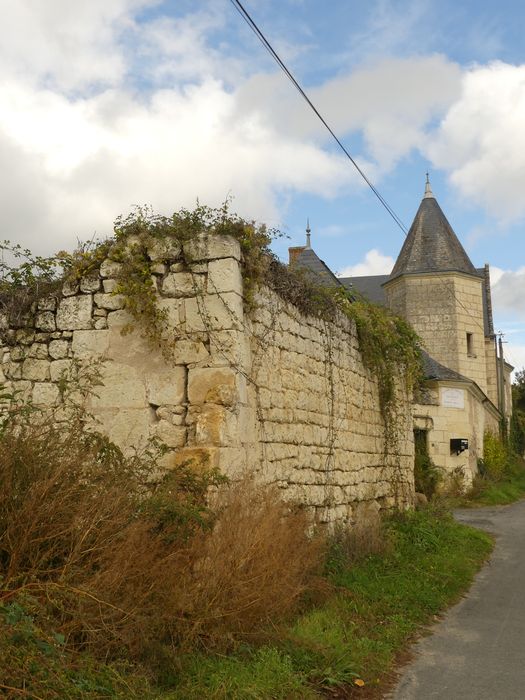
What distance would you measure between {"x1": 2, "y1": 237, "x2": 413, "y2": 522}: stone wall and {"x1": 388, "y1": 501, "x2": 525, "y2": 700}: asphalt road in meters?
1.85

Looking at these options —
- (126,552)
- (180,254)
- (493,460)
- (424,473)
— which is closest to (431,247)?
(493,460)

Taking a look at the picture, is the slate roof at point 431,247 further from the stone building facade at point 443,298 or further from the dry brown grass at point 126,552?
the dry brown grass at point 126,552

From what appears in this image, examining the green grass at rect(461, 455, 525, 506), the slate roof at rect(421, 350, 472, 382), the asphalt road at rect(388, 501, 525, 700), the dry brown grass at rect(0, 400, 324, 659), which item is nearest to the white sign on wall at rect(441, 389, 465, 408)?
the slate roof at rect(421, 350, 472, 382)

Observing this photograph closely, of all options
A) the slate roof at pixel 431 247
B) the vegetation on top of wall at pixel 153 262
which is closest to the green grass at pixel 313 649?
the vegetation on top of wall at pixel 153 262

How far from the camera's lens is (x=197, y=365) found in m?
6.18

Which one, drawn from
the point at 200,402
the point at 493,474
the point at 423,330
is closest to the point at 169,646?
the point at 200,402

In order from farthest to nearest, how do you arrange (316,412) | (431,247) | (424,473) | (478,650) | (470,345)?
(431,247) → (470,345) → (424,473) → (316,412) → (478,650)

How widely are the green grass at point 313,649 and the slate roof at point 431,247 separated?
22.6 meters

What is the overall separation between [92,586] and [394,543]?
5.73 meters

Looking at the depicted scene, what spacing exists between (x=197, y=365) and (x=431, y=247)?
26424 millimetres

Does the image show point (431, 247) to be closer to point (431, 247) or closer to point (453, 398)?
point (431, 247)

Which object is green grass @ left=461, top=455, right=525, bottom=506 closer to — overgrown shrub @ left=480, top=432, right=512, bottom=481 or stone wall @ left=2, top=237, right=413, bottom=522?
overgrown shrub @ left=480, top=432, right=512, bottom=481

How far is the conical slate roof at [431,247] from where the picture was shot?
3050 centimetres

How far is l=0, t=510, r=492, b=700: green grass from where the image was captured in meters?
3.13
